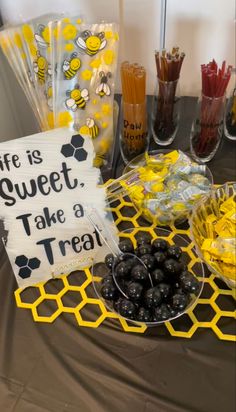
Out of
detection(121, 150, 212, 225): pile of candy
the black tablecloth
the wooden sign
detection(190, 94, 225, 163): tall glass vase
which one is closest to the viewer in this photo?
the black tablecloth

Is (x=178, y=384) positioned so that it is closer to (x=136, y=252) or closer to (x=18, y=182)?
(x=136, y=252)

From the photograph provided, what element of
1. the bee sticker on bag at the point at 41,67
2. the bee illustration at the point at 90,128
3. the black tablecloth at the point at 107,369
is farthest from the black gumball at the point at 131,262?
the bee sticker on bag at the point at 41,67

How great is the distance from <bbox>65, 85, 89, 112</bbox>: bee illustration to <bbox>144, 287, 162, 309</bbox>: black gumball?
46 centimetres

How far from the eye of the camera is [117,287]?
0.63 meters

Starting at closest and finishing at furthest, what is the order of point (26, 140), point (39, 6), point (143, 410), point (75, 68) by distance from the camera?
point (143, 410), point (26, 140), point (75, 68), point (39, 6)

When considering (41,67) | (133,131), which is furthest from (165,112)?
(41,67)

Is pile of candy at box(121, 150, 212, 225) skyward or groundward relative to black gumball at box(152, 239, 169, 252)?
skyward

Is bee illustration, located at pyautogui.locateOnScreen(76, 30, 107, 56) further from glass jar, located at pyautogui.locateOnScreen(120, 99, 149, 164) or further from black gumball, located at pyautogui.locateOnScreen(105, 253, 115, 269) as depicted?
black gumball, located at pyautogui.locateOnScreen(105, 253, 115, 269)

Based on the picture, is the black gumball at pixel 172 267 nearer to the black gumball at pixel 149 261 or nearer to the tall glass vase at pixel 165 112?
the black gumball at pixel 149 261

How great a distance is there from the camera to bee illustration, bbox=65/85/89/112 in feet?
2.74

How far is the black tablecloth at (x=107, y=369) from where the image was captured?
21.8 inches

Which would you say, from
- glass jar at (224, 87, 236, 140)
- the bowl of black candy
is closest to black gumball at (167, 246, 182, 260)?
the bowl of black candy

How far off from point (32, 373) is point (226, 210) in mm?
450

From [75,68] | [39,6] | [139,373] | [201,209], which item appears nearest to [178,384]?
[139,373]
